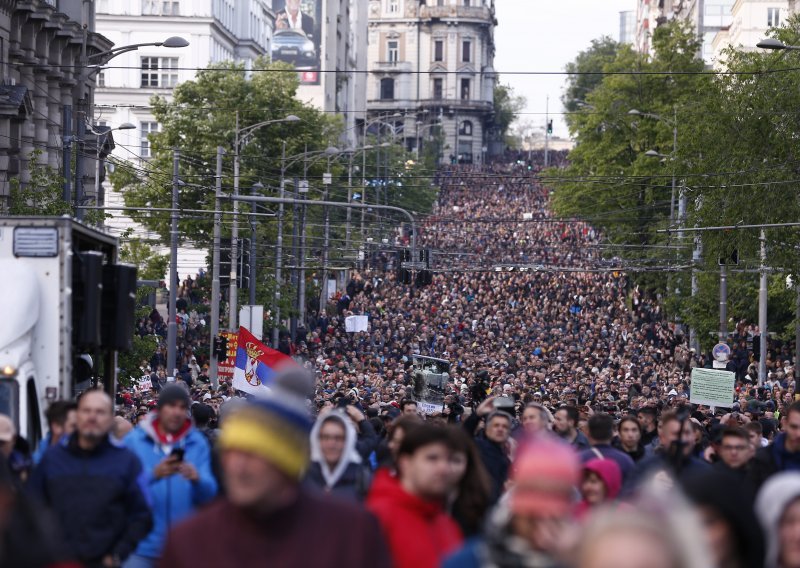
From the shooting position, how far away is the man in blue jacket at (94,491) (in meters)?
9.19

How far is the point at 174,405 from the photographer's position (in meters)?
10.2

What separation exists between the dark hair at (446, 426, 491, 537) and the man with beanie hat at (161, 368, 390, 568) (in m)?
2.64

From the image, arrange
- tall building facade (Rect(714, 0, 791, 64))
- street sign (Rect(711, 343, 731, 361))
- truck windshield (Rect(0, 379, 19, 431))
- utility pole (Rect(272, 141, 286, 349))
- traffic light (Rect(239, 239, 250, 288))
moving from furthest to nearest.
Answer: tall building facade (Rect(714, 0, 791, 64)) < utility pole (Rect(272, 141, 286, 349)) < traffic light (Rect(239, 239, 250, 288)) < street sign (Rect(711, 343, 731, 361)) < truck windshield (Rect(0, 379, 19, 431))

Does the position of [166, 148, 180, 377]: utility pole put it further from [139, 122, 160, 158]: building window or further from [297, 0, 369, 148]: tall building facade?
[297, 0, 369, 148]: tall building facade

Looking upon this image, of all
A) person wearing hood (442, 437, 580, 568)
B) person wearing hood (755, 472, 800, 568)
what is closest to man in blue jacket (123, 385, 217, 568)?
person wearing hood (755, 472, 800, 568)

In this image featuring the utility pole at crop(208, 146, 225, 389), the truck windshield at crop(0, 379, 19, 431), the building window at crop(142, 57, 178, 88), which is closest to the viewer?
the truck windshield at crop(0, 379, 19, 431)

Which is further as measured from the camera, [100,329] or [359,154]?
[359,154]

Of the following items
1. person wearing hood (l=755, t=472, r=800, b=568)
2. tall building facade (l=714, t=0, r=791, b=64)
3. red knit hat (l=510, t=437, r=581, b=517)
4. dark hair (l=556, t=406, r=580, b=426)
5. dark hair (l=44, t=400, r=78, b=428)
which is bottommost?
dark hair (l=556, t=406, r=580, b=426)

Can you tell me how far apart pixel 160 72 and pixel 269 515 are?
90853 millimetres

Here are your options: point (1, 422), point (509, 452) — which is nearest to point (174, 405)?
point (1, 422)

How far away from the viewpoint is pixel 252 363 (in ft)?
95.9

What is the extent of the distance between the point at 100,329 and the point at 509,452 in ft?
12.5

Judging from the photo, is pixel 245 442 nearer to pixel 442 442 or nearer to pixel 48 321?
pixel 442 442

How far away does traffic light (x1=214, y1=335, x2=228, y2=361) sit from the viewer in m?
44.4
